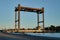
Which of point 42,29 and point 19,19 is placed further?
point 42,29

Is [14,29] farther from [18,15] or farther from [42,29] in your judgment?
[42,29]

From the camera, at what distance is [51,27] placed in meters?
136

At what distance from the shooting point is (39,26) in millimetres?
114812

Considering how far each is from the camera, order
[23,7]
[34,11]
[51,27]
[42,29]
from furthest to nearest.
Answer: [51,27]
[42,29]
[34,11]
[23,7]

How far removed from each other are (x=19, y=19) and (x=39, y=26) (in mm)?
17682

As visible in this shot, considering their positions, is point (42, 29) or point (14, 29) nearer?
point (14, 29)

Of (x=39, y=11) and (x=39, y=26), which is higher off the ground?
(x=39, y=11)

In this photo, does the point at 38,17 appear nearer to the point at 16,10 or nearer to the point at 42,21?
the point at 42,21

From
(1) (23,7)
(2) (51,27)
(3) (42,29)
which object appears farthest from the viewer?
(2) (51,27)

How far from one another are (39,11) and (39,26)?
35.3 ft

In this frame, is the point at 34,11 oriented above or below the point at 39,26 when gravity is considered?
above

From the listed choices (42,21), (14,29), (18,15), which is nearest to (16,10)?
(18,15)

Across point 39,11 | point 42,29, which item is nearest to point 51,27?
point 42,29

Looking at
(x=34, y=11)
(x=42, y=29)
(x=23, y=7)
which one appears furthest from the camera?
(x=42, y=29)
